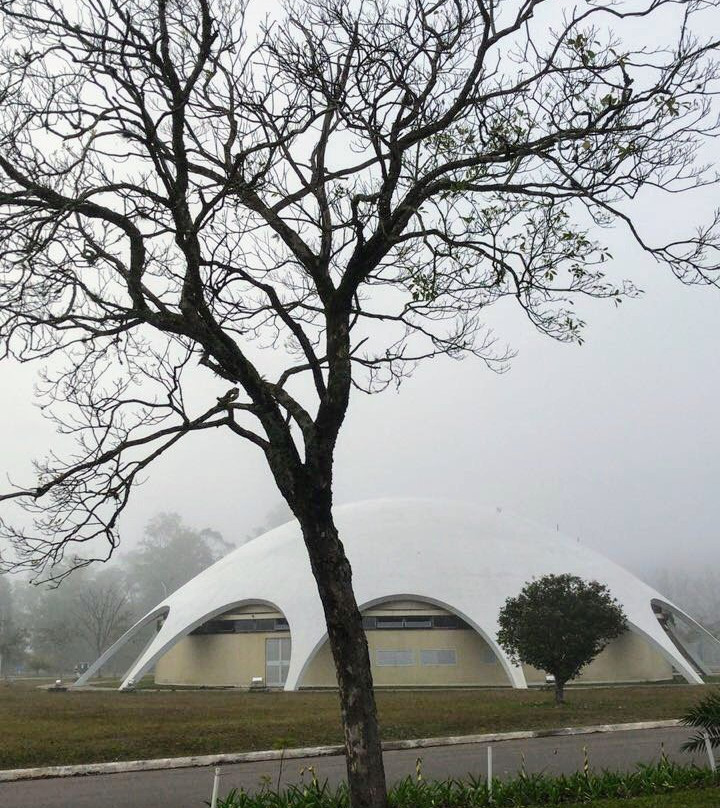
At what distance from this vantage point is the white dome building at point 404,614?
3303cm

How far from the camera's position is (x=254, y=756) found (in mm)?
14023

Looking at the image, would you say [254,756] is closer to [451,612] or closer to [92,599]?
[451,612]

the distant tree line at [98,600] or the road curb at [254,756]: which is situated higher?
the distant tree line at [98,600]

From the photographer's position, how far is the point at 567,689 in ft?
96.0

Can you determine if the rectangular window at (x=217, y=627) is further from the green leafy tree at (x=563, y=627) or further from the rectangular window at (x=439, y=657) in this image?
the green leafy tree at (x=563, y=627)

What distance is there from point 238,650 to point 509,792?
26442mm

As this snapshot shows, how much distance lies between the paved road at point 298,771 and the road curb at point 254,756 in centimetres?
35

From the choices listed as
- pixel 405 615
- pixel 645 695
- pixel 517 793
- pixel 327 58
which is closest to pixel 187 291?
pixel 327 58

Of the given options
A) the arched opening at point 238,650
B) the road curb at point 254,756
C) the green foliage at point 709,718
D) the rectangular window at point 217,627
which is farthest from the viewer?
the rectangular window at point 217,627

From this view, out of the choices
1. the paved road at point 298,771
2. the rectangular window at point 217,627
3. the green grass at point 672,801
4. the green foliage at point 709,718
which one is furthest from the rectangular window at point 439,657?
the green grass at point 672,801

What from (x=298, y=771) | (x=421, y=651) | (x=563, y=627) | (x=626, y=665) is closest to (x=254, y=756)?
(x=298, y=771)

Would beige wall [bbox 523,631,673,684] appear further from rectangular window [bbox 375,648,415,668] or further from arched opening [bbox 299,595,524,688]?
rectangular window [bbox 375,648,415,668]

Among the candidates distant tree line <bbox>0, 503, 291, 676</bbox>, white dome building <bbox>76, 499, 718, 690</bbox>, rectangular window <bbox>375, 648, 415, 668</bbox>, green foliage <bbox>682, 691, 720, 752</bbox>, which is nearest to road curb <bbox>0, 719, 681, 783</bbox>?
green foliage <bbox>682, 691, 720, 752</bbox>

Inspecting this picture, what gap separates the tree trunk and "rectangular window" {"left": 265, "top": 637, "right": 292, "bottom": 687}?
89.5 feet
